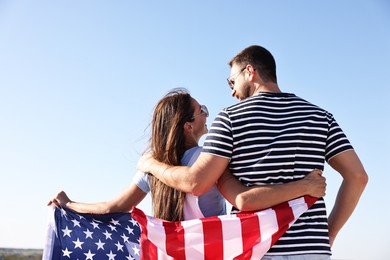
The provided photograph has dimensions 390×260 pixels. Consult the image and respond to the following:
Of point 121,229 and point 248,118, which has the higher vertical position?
point 248,118

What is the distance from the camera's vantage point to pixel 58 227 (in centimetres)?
475

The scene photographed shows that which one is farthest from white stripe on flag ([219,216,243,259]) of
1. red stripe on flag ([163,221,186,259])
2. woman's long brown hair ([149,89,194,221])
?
woman's long brown hair ([149,89,194,221])

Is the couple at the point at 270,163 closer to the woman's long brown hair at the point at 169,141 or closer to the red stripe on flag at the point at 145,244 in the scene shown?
the woman's long brown hair at the point at 169,141

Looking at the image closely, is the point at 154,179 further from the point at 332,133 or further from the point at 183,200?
the point at 332,133

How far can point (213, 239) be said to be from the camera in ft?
11.2

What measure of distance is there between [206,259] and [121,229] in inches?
59.7

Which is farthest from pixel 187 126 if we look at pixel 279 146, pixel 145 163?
pixel 279 146

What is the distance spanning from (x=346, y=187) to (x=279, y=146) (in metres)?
0.78

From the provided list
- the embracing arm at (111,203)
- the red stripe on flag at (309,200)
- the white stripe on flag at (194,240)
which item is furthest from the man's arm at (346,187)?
the embracing arm at (111,203)

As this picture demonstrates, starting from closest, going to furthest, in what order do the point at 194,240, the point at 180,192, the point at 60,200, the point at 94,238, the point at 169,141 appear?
the point at 194,240, the point at 180,192, the point at 169,141, the point at 94,238, the point at 60,200

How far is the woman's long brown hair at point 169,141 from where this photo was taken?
3973 millimetres

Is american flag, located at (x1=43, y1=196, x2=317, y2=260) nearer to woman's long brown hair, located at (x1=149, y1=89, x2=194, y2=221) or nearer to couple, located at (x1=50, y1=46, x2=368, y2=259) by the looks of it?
couple, located at (x1=50, y1=46, x2=368, y2=259)

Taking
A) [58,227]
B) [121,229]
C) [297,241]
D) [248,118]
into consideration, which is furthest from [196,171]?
[58,227]

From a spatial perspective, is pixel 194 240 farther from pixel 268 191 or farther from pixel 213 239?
pixel 268 191
